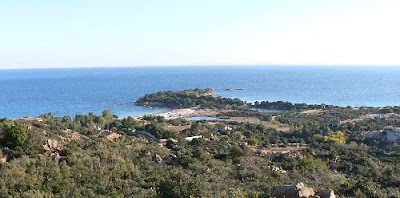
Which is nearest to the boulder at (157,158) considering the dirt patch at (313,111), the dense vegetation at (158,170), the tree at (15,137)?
the dense vegetation at (158,170)

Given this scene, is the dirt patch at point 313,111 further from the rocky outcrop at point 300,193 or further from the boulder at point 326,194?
the rocky outcrop at point 300,193

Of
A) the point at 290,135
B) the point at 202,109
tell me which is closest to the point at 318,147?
the point at 290,135

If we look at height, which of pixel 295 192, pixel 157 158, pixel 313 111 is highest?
pixel 295 192

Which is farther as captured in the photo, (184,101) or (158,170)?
(184,101)

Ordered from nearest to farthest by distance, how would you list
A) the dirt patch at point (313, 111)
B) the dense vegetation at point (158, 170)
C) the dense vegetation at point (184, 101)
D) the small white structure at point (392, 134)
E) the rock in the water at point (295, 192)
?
the rock in the water at point (295, 192), the dense vegetation at point (158, 170), the small white structure at point (392, 134), the dirt patch at point (313, 111), the dense vegetation at point (184, 101)

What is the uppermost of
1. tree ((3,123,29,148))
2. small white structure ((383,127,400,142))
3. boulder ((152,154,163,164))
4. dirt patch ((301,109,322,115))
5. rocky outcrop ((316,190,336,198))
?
tree ((3,123,29,148))

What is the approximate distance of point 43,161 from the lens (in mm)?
17172

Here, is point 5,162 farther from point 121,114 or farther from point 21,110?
point 21,110

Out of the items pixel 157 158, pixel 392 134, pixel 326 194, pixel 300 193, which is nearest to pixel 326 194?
pixel 326 194

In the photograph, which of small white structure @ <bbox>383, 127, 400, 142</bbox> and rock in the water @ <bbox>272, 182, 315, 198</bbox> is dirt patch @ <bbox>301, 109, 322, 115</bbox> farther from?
rock in the water @ <bbox>272, 182, 315, 198</bbox>

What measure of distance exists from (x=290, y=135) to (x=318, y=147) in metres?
8.48

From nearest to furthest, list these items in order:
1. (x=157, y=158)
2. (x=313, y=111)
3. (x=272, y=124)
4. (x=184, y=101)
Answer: (x=157, y=158), (x=272, y=124), (x=313, y=111), (x=184, y=101)

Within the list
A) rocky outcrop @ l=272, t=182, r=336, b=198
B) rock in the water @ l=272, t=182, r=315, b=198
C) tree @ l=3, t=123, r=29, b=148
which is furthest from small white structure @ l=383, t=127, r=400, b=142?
tree @ l=3, t=123, r=29, b=148

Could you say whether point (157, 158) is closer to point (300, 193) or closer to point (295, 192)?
point (295, 192)
